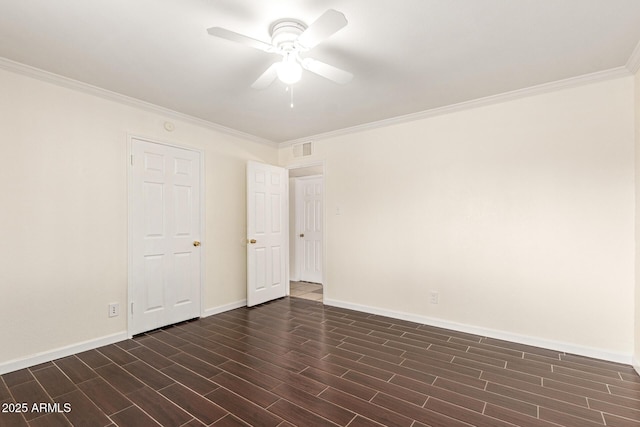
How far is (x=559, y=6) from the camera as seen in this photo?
1905 millimetres

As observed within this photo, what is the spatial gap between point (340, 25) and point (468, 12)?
912 millimetres

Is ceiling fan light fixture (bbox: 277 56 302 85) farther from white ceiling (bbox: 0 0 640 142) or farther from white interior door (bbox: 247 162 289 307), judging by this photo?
white interior door (bbox: 247 162 289 307)

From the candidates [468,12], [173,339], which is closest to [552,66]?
[468,12]

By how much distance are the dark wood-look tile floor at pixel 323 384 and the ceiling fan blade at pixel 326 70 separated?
2.29 m

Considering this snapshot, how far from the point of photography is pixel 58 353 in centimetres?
278

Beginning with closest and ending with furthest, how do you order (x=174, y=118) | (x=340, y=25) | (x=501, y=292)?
(x=340, y=25), (x=501, y=292), (x=174, y=118)

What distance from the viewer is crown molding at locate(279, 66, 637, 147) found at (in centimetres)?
275

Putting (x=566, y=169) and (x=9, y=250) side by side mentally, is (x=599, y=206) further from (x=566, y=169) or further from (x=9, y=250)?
(x=9, y=250)

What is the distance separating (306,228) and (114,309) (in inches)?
151

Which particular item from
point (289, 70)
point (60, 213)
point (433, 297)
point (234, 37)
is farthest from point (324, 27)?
point (433, 297)

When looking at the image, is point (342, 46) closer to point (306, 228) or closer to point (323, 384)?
point (323, 384)

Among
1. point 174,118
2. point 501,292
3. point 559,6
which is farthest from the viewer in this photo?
point 174,118

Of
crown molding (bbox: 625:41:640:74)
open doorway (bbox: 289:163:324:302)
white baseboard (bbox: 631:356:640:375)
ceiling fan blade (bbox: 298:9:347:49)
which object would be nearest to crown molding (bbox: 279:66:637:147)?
crown molding (bbox: 625:41:640:74)

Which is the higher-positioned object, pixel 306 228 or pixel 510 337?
pixel 306 228
